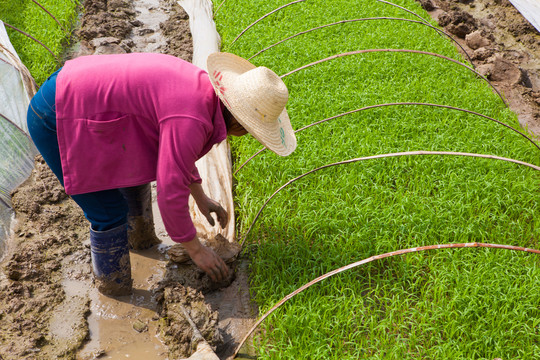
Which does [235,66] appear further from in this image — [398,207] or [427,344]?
[427,344]

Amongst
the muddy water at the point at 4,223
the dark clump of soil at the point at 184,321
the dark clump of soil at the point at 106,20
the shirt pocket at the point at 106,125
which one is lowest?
the dark clump of soil at the point at 106,20

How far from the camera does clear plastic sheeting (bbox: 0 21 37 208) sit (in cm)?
357

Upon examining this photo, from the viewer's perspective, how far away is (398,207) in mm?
3377

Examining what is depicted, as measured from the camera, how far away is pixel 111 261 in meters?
2.75

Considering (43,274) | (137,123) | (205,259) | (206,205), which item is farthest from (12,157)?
(205,259)

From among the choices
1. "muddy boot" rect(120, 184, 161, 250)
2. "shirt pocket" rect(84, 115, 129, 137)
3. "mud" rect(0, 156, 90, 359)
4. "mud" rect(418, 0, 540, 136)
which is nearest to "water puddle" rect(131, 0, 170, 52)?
"mud" rect(0, 156, 90, 359)

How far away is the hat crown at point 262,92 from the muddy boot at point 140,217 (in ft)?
3.56

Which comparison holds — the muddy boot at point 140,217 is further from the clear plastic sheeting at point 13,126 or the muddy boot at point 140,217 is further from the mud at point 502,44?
the mud at point 502,44

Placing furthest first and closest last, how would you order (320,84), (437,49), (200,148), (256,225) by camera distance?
(437,49)
(320,84)
(256,225)
(200,148)

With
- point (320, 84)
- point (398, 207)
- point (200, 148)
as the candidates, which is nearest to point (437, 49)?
Answer: point (320, 84)

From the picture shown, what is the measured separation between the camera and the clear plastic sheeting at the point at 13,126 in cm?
357

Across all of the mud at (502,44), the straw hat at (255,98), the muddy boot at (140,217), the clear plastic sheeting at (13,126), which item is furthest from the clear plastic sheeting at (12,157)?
the mud at (502,44)

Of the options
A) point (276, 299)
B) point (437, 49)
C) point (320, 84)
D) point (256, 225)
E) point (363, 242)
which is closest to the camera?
point (276, 299)

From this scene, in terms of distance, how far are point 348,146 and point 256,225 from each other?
1069 millimetres
